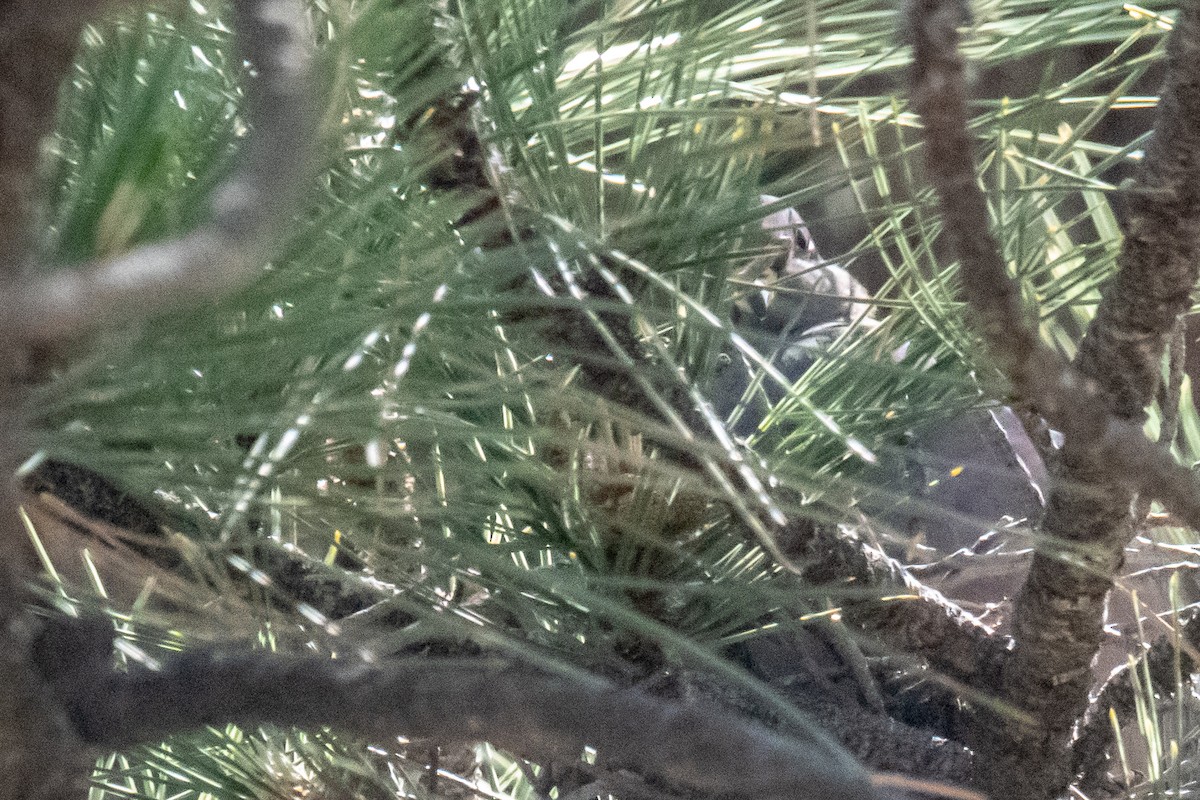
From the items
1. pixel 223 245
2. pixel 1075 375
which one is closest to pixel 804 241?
pixel 1075 375

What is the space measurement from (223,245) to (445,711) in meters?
0.11

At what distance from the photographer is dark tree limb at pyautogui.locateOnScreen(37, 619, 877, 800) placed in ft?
0.67

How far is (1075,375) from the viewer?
239mm

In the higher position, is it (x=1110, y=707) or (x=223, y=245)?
(x=223, y=245)

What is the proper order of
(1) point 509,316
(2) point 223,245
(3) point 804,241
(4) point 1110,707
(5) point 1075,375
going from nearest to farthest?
(2) point 223,245, (5) point 1075,375, (1) point 509,316, (4) point 1110,707, (3) point 804,241

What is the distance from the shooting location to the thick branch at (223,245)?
5.5 inches

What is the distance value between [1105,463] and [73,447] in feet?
0.68

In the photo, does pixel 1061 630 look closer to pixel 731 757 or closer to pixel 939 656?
pixel 939 656

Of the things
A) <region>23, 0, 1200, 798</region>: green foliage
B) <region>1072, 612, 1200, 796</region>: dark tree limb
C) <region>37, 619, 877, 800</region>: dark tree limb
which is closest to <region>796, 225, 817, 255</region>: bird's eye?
<region>23, 0, 1200, 798</region>: green foliage

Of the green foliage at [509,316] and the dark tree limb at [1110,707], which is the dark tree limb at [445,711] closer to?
the green foliage at [509,316]

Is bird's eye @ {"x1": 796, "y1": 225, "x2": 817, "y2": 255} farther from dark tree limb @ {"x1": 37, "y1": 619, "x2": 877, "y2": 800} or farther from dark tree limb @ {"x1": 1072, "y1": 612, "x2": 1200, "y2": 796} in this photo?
dark tree limb @ {"x1": 37, "y1": 619, "x2": 877, "y2": 800}

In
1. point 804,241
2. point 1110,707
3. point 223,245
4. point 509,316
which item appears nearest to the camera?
point 223,245

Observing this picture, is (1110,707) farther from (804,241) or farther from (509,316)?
(804,241)

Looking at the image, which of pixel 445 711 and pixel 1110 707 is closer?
pixel 445 711
